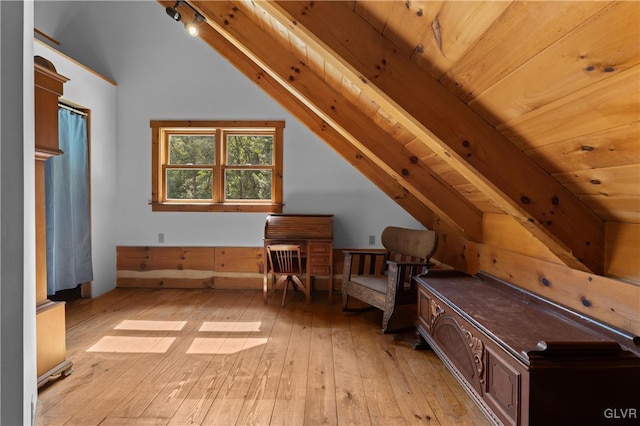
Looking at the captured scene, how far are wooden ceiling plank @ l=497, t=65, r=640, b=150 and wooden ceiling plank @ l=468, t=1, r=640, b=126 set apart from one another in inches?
1.1

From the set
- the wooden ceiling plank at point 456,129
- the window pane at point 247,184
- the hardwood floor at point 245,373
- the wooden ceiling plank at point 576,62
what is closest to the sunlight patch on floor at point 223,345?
the hardwood floor at point 245,373

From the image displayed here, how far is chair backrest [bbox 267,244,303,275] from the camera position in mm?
3537

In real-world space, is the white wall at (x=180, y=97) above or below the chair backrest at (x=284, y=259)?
above

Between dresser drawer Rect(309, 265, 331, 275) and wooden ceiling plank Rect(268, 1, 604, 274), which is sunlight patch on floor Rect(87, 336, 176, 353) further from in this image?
wooden ceiling plank Rect(268, 1, 604, 274)

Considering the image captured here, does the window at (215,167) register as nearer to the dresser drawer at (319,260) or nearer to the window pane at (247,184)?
the window pane at (247,184)

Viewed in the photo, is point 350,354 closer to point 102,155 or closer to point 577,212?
point 577,212

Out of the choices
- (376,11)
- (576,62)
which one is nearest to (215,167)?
(376,11)

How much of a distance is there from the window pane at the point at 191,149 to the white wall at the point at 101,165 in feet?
2.33

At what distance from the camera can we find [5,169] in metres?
0.57

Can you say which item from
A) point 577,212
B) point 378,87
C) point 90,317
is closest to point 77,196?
point 90,317

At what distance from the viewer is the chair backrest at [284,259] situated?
3537 millimetres

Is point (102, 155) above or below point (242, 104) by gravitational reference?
below

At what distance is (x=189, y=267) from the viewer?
14.3 ft

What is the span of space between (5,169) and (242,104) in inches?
155
